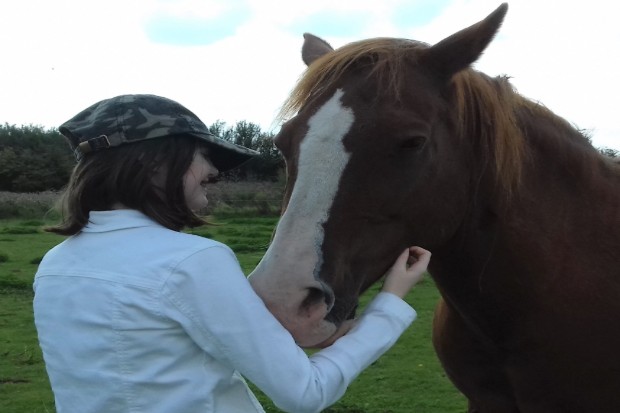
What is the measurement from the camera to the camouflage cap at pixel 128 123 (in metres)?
1.70

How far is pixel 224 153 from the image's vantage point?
194cm

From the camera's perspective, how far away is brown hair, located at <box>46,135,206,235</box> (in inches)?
67.6

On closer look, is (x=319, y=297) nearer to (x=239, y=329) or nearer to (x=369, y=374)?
(x=239, y=329)

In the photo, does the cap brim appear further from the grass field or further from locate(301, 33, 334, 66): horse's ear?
the grass field

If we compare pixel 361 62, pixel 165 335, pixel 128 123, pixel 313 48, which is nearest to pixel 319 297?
pixel 165 335

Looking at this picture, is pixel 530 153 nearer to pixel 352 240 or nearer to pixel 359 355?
pixel 352 240

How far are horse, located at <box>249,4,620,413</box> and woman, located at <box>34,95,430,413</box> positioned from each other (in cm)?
17

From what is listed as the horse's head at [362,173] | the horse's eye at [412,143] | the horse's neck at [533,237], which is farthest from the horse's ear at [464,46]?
the horse's neck at [533,237]

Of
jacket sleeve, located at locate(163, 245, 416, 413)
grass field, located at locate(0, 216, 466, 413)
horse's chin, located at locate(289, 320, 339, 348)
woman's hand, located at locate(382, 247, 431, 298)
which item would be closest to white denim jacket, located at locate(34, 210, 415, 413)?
jacket sleeve, located at locate(163, 245, 416, 413)

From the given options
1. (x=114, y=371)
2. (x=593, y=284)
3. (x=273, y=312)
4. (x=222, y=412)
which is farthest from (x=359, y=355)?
(x=593, y=284)

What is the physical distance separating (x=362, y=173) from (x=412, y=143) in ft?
0.60

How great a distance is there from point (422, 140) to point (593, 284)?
89cm

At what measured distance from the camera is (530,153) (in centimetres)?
239

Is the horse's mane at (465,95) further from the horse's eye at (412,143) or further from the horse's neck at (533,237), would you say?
the horse's eye at (412,143)
